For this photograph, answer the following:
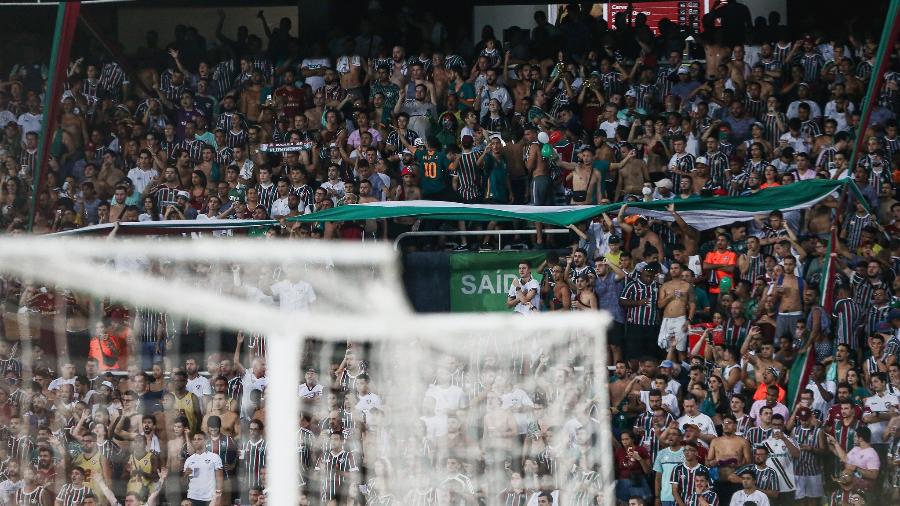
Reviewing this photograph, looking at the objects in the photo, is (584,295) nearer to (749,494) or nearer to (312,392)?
(749,494)

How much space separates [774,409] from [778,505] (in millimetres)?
868

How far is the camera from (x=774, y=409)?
12.5m

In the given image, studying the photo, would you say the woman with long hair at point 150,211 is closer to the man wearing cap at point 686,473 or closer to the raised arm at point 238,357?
the man wearing cap at point 686,473

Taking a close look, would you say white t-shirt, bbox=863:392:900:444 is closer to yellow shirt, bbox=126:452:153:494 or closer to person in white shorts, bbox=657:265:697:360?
person in white shorts, bbox=657:265:697:360

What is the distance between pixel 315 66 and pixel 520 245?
4.56m

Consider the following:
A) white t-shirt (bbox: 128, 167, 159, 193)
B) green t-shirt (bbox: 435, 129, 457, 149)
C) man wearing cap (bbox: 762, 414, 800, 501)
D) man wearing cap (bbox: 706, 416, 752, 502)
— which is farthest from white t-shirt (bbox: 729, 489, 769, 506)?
white t-shirt (bbox: 128, 167, 159, 193)

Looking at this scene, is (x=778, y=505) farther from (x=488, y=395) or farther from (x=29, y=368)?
(x=29, y=368)

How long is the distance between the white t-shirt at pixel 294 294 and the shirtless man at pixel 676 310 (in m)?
8.07

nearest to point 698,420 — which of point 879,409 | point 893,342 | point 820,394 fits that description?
point 820,394

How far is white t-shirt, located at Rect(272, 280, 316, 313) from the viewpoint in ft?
18.0

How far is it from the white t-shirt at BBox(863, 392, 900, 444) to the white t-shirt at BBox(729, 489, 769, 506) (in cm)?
103

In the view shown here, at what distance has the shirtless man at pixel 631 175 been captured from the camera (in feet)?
49.2

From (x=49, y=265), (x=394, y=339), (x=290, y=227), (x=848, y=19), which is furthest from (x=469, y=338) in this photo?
(x=848, y=19)

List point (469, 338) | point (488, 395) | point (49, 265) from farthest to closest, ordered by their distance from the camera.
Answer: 1. point (488, 395)
2. point (469, 338)
3. point (49, 265)
